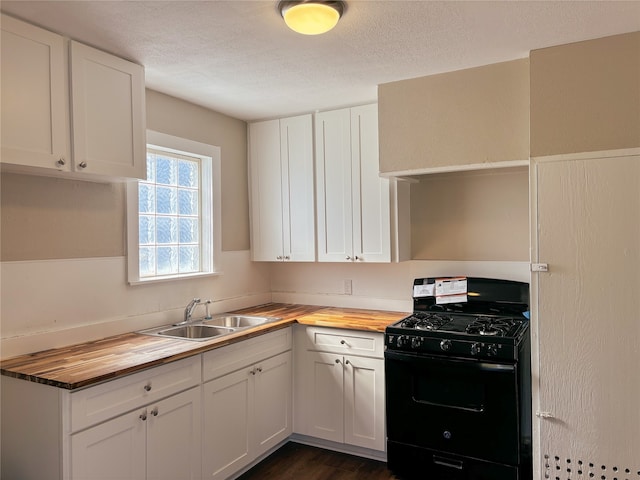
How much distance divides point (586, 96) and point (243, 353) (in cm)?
228

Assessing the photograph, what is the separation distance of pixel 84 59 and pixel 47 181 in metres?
0.63

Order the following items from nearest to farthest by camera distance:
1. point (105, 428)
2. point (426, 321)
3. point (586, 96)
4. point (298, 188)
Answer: point (105, 428) < point (586, 96) < point (426, 321) < point (298, 188)

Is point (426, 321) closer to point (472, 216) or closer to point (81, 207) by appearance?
point (472, 216)

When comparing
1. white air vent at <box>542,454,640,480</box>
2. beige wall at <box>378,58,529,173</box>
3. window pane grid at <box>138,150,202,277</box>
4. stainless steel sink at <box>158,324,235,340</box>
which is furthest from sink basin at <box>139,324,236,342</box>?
white air vent at <box>542,454,640,480</box>

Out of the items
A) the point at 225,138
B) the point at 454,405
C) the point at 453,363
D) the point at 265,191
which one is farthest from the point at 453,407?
the point at 225,138

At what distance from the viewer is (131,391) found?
2096mm

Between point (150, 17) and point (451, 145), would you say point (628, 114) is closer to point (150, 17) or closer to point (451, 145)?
point (451, 145)

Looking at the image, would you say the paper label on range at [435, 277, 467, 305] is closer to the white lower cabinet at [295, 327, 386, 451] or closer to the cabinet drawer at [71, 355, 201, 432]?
the white lower cabinet at [295, 327, 386, 451]

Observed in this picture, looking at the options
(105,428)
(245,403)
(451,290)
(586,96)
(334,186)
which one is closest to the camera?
(105,428)

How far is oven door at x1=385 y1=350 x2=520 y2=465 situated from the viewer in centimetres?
245

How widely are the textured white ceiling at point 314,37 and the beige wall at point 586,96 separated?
0.24ft

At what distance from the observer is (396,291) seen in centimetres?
347

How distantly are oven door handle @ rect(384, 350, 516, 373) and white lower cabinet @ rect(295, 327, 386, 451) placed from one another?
8.8 inches

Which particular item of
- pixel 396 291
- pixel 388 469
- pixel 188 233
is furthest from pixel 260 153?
pixel 388 469
